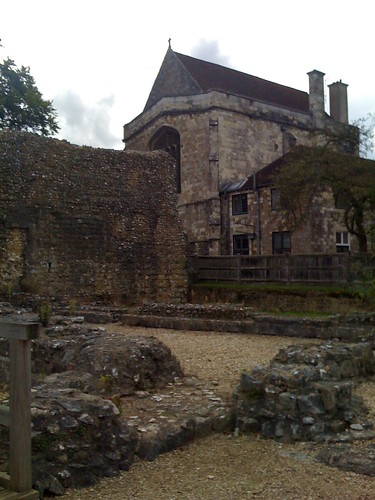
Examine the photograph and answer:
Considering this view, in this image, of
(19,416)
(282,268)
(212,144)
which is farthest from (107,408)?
(212,144)

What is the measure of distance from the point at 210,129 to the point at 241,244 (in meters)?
7.30

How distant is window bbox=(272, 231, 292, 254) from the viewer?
27.4 meters

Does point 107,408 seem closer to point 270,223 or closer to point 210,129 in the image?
point 270,223

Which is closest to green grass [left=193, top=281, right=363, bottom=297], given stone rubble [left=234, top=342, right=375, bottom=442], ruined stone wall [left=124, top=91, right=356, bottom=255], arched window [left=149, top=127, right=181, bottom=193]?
ruined stone wall [left=124, top=91, right=356, bottom=255]

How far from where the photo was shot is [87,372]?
684 centimetres

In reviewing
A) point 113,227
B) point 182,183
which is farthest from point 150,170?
point 182,183

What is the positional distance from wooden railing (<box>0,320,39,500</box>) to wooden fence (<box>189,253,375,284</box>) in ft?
45.2

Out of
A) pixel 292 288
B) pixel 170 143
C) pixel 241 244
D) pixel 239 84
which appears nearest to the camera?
pixel 292 288

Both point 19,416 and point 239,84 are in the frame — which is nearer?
point 19,416

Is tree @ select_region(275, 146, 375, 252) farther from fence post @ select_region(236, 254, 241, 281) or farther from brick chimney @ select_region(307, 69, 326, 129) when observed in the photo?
brick chimney @ select_region(307, 69, 326, 129)

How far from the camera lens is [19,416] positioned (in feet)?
12.7

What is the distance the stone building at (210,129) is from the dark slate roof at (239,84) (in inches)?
3.8

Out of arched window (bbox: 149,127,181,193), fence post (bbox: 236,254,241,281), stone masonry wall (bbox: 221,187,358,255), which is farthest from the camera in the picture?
arched window (bbox: 149,127,181,193)

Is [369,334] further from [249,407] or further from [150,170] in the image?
[150,170]
